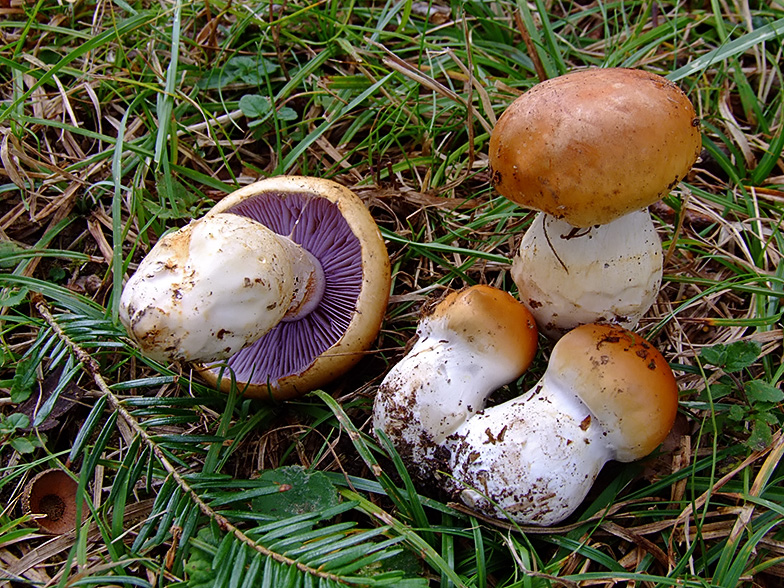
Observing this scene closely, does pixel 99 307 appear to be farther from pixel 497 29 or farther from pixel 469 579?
pixel 497 29

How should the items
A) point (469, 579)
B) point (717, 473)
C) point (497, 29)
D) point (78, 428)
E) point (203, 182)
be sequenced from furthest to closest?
point (497, 29) < point (203, 182) < point (78, 428) < point (717, 473) < point (469, 579)

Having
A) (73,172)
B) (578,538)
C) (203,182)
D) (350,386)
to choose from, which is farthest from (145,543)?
(73,172)

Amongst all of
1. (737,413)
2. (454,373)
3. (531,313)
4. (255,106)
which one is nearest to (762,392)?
(737,413)

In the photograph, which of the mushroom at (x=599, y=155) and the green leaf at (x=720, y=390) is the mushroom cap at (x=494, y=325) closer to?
the mushroom at (x=599, y=155)

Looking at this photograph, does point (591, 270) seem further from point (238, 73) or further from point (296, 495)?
point (238, 73)

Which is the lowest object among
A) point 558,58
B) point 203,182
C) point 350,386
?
point 350,386

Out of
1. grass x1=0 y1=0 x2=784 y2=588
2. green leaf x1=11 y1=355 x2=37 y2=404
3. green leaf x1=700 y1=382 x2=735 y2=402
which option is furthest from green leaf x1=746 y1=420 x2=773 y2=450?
green leaf x1=11 y1=355 x2=37 y2=404

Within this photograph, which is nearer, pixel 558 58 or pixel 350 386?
pixel 350 386
